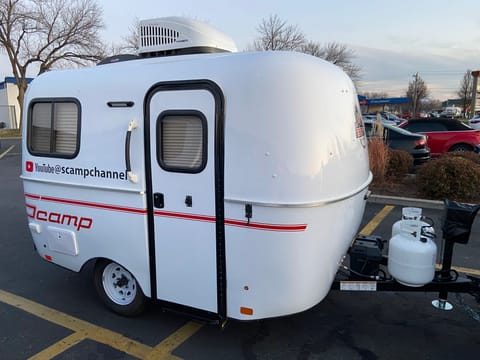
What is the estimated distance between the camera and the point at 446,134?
11836 millimetres

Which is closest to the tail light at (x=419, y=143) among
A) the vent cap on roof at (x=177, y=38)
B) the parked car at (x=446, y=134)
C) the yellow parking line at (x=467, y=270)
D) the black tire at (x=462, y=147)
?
the parked car at (x=446, y=134)

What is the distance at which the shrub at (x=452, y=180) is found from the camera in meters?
7.32

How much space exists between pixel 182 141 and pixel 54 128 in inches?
61.8

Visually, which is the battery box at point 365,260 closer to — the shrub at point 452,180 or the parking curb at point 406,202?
the parking curb at point 406,202

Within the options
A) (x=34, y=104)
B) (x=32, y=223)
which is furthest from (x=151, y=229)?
(x=34, y=104)

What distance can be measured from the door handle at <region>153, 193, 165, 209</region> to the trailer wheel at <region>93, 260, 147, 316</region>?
0.88m

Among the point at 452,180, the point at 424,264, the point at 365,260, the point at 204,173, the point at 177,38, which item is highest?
the point at 177,38

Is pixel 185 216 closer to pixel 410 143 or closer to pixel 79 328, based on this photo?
pixel 79 328

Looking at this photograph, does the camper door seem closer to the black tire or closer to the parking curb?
the parking curb

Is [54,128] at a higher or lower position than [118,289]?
higher

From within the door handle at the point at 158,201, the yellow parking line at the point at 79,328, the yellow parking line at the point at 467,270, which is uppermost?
the door handle at the point at 158,201

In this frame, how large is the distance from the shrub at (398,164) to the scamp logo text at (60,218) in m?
7.37

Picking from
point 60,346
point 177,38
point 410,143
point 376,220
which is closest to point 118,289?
point 60,346

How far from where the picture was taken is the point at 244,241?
297cm
